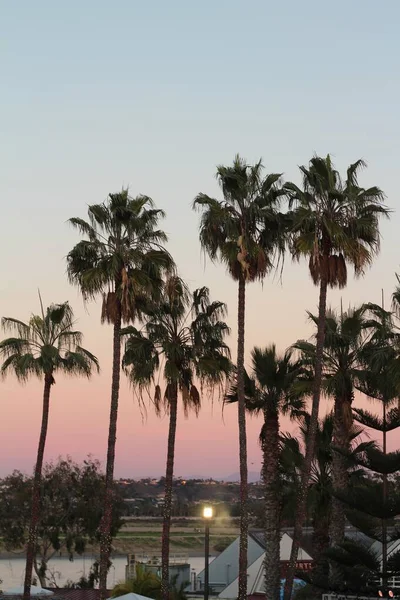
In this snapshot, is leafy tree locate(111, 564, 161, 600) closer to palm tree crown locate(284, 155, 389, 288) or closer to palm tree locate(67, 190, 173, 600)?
palm tree locate(67, 190, 173, 600)

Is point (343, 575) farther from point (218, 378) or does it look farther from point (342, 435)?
point (218, 378)

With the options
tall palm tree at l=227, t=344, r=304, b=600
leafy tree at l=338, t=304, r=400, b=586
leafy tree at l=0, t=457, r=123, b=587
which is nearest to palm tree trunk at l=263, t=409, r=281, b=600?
tall palm tree at l=227, t=344, r=304, b=600

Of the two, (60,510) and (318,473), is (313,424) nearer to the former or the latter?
(318,473)

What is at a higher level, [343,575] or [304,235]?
[304,235]

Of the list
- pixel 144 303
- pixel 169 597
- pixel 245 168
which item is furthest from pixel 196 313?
pixel 169 597

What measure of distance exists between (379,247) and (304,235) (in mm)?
2853

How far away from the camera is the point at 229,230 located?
35.6 meters

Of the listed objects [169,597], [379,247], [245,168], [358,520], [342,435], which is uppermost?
[245,168]

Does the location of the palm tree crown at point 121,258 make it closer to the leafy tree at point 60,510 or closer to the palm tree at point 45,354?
the palm tree at point 45,354

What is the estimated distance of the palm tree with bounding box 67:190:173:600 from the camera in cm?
3638

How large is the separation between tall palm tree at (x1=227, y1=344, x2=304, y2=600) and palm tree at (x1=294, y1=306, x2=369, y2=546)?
171 centimetres

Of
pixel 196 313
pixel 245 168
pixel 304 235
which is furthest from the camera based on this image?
pixel 196 313

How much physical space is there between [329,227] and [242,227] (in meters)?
3.80

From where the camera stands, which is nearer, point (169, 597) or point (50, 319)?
point (169, 597)
